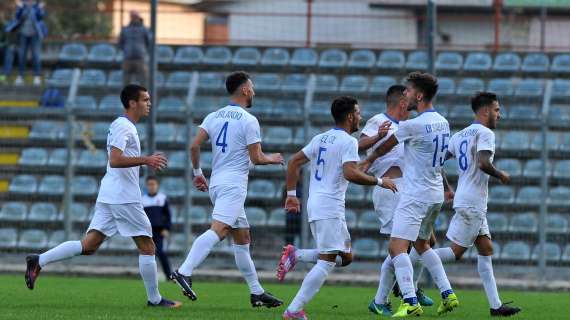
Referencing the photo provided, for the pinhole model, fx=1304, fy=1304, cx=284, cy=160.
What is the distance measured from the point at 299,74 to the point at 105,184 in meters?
12.9

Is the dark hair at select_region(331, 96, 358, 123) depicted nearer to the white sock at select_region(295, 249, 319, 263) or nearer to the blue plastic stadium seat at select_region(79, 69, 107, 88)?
the white sock at select_region(295, 249, 319, 263)

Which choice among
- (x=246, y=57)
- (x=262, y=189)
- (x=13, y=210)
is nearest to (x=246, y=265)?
(x=262, y=189)

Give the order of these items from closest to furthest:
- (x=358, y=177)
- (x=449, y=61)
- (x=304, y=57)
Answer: (x=358, y=177) < (x=449, y=61) < (x=304, y=57)

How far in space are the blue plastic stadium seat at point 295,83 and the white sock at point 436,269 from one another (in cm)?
1179

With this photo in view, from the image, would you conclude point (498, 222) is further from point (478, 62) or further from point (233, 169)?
point (233, 169)

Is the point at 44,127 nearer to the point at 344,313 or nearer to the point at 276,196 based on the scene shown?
the point at 276,196

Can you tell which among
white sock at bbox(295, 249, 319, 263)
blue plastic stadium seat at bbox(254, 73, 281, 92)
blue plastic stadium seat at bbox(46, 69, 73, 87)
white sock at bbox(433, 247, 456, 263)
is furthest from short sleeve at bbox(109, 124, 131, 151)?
blue plastic stadium seat at bbox(46, 69, 73, 87)

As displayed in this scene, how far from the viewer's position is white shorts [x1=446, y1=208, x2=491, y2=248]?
12930mm

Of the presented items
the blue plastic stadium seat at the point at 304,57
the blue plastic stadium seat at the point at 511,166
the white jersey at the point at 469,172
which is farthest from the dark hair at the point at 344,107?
the blue plastic stadium seat at the point at 304,57

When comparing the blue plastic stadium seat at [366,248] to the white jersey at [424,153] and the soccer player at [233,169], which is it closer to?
the soccer player at [233,169]

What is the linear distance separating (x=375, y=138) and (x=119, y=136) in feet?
8.27

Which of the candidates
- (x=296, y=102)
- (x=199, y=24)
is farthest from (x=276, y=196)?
(x=199, y=24)

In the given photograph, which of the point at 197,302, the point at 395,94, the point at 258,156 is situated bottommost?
the point at 197,302

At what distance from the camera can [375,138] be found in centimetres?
1291
